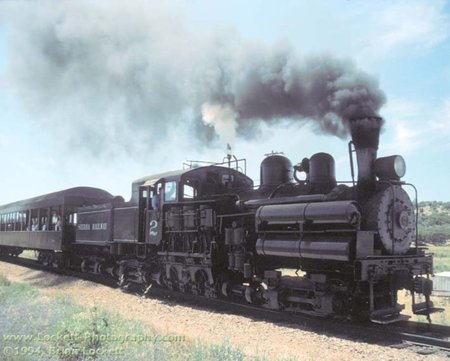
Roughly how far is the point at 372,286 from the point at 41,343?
536 cm

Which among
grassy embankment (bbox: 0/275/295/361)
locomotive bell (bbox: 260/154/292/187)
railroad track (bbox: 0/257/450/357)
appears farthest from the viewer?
locomotive bell (bbox: 260/154/292/187)

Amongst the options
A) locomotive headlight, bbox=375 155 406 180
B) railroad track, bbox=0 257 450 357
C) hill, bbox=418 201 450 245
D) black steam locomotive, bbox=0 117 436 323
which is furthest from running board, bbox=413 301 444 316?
hill, bbox=418 201 450 245

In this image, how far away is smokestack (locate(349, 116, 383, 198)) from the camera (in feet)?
29.0

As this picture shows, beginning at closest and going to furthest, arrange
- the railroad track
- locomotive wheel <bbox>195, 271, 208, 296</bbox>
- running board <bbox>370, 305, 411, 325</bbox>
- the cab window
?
the railroad track < running board <bbox>370, 305, 411, 325</bbox> < locomotive wheel <bbox>195, 271, 208, 296</bbox> < the cab window

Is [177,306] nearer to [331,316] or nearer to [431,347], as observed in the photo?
[331,316]

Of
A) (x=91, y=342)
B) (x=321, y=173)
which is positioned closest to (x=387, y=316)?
(x=321, y=173)

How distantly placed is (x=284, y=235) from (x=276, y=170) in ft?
5.85

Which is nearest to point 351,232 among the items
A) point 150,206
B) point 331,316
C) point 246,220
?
point 331,316

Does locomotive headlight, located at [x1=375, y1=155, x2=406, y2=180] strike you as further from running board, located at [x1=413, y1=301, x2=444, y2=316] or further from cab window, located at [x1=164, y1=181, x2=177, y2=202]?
cab window, located at [x1=164, y1=181, x2=177, y2=202]

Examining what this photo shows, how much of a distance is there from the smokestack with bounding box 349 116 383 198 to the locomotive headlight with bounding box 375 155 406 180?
120 mm

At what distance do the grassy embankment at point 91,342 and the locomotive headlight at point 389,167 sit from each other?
442 cm

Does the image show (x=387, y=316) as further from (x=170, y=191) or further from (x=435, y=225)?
(x=435, y=225)

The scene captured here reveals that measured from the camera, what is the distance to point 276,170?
10.7 metres

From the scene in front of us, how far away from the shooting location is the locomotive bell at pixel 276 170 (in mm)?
10695
